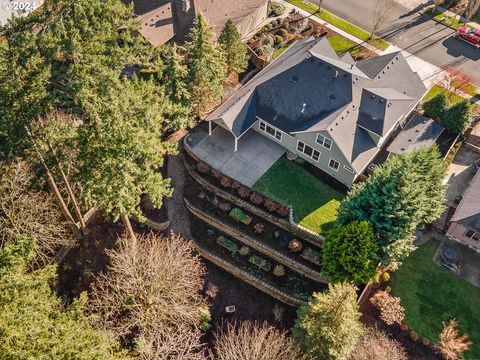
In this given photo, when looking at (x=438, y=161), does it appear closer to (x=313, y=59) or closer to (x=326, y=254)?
(x=326, y=254)

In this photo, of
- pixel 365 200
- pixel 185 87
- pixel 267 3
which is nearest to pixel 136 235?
pixel 185 87

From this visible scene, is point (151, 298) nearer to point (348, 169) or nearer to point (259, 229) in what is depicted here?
point (259, 229)

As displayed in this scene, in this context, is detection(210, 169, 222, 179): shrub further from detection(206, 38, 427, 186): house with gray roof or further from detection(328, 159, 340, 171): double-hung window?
detection(328, 159, 340, 171): double-hung window

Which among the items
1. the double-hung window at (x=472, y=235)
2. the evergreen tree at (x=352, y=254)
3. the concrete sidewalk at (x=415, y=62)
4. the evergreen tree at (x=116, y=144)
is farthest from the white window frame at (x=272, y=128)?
the concrete sidewalk at (x=415, y=62)

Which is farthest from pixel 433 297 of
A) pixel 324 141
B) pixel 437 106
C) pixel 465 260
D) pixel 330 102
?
pixel 437 106

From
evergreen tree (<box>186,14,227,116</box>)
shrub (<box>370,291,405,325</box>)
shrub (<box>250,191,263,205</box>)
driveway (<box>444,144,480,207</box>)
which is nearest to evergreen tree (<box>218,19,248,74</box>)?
evergreen tree (<box>186,14,227,116</box>)

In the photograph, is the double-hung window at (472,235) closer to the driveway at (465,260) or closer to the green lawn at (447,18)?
the driveway at (465,260)

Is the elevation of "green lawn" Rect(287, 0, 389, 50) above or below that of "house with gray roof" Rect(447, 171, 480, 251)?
above
